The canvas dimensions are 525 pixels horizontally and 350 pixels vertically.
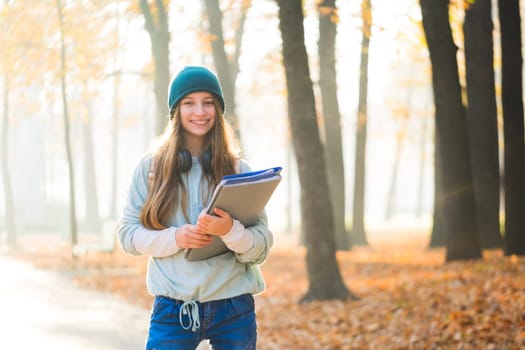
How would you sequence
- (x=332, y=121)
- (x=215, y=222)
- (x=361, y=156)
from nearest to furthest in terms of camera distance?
(x=215, y=222) → (x=332, y=121) → (x=361, y=156)

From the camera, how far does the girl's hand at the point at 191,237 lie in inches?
130

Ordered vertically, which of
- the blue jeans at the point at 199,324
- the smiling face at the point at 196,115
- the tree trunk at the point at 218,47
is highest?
the tree trunk at the point at 218,47

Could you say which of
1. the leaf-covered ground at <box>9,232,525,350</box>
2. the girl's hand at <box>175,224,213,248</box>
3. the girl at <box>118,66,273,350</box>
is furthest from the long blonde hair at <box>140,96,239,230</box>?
the leaf-covered ground at <box>9,232,525,350</box>

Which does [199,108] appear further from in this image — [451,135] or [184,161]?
[451,135]

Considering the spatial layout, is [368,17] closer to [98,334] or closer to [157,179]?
[98,334]

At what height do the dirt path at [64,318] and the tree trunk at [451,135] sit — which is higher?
the tree trunk at [451,135]

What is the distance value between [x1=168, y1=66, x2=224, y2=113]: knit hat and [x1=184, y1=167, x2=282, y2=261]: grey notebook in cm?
54

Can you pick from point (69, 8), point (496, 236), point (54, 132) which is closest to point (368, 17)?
point (496, 236)

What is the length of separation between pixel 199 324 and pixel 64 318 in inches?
257

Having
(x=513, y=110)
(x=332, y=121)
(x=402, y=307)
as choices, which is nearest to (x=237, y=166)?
(x=402, y=307)

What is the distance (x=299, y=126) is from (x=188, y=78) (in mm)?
6649

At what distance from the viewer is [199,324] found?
11.3ft

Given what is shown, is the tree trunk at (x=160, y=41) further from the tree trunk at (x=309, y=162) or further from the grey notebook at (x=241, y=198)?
the grey notebook at (x=241, y=198)

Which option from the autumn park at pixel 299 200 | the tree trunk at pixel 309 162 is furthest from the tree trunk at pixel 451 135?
the tree trunk at pixel 309 162
